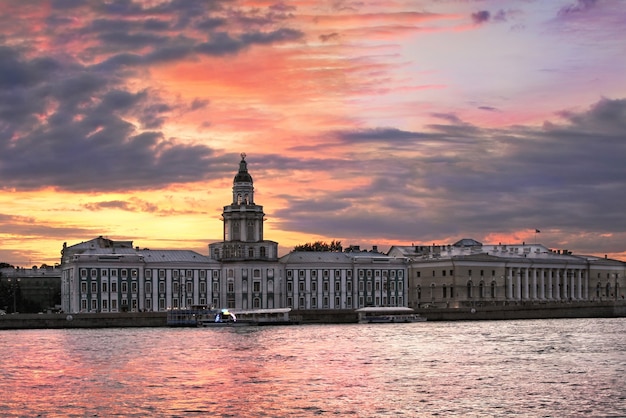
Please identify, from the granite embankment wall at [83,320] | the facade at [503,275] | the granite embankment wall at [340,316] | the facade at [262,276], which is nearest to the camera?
the granite embankment wall at [83,320]

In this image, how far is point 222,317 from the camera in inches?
4508

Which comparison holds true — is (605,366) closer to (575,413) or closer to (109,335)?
(575,413)

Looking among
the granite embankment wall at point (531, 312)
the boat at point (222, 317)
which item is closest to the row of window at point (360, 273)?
the granite embankment wall at point (531, 312)

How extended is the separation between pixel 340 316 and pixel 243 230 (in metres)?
15.3

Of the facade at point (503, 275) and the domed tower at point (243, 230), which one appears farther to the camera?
the facade at point (503, 275)

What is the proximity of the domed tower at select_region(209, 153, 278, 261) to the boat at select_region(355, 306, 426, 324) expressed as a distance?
13935mm

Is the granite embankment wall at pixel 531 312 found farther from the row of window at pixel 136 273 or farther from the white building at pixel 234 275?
the row of window at pixel 136 273

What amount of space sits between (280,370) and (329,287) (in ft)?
264

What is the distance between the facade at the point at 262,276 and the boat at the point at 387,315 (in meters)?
11.6

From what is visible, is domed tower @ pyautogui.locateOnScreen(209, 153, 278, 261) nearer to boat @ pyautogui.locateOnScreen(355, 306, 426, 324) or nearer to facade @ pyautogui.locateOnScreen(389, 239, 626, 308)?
boat @ pyautogui.locateOnScreen(355, 306, 426, 324)

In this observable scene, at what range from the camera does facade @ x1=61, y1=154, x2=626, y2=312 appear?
122 meters

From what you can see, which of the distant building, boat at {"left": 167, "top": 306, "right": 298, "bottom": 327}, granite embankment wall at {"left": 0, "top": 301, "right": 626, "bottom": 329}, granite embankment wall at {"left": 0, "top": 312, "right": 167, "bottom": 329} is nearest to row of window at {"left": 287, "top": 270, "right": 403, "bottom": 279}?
granite embankment wall at {"left": 0, "top": 301, "right": 626, "bottom": 329}

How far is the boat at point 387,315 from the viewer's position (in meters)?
121

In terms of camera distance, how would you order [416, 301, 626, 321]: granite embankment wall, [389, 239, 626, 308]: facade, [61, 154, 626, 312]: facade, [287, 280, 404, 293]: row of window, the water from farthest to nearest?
[389, 239, 626, 308]: facade
[287, 280, 404, 293]: row of window
[416, 301, 626, 321]: granite embankment wall
[61, 154, 626, 312]: facade
the water
